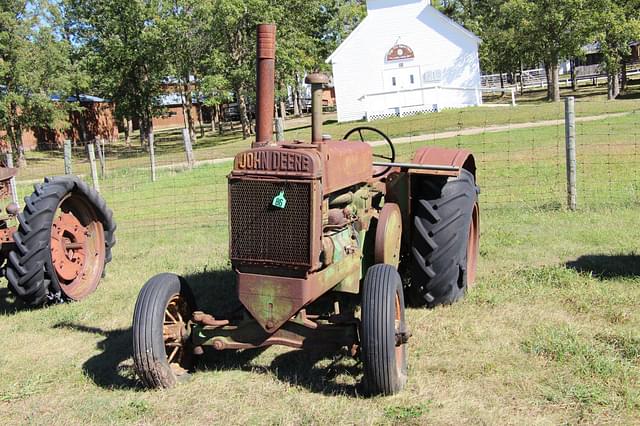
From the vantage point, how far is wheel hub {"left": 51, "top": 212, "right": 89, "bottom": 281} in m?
6.46

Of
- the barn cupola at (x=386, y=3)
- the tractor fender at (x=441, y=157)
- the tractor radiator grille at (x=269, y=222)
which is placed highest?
the barn cupola at (x=386, y=3)

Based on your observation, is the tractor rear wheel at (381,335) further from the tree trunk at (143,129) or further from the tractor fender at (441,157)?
the tree trunk at (143,129)

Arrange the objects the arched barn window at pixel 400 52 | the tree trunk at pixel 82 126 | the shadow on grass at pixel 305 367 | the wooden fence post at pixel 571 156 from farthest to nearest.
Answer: the tree trunk at pixel 82 126 → the arched barn window at pixel 400 52 → the wooden fence post at pixel 571 156 → the shadow on grass at pixel 305 367

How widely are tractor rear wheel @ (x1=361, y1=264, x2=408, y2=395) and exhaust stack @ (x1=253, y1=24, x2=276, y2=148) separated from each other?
1.08 m

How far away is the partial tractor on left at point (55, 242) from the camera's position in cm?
579

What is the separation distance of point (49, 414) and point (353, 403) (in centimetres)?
182

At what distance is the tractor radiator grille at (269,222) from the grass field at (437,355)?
857mm

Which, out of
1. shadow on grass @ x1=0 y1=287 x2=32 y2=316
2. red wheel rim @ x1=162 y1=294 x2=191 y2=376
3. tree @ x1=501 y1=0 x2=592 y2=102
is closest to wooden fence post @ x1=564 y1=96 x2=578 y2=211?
red wheel rim @ x1=162 y1=294 x2=191 y2=376

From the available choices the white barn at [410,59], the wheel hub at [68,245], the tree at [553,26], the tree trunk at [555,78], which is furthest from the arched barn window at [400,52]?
the wheel hub at [68,245]

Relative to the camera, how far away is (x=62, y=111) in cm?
3306

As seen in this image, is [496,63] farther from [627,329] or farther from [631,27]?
[627,329]

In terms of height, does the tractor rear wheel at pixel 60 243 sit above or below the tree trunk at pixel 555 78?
below

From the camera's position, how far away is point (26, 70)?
30.0 meters

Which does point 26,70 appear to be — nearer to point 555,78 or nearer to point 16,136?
point 16,136
